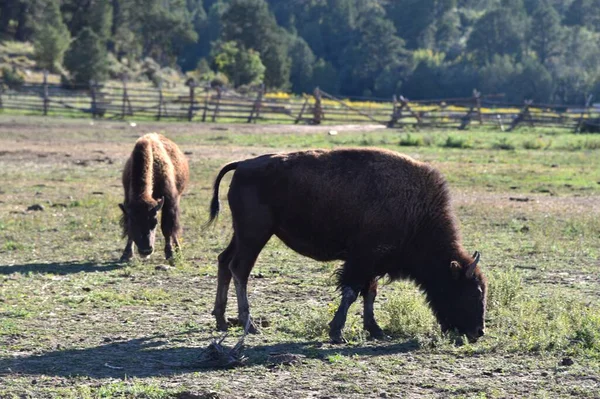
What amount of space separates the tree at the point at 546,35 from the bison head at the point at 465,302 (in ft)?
332

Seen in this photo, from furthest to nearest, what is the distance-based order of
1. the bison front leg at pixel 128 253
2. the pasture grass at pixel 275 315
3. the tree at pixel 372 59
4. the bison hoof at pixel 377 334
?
the tree at pixel 372 59 → the bison front leg at pixel 128 253 → the bison hoof at pixel 377 334 → the pasture grass at pixel 275 315

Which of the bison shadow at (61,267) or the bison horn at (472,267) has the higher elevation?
the bison horn at (472,267)

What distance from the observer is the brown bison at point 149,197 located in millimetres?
11680

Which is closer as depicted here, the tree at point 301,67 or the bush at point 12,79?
the bush at point 12,79

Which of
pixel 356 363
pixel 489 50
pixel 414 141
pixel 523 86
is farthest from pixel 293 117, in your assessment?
pixel 489 50

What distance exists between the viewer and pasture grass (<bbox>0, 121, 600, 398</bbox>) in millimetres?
6723

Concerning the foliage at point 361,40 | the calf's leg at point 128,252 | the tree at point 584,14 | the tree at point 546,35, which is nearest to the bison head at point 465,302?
the calf's leg at point 128,252

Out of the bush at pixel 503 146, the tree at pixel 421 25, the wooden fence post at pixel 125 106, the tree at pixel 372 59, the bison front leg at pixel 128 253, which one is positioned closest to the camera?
the bison front leg at pixel 128 253

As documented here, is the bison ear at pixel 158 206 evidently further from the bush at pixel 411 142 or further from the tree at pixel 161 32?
the tree at pixel 161 32

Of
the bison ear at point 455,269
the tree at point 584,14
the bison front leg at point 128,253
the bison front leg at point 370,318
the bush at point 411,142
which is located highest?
the tree at point 584,14

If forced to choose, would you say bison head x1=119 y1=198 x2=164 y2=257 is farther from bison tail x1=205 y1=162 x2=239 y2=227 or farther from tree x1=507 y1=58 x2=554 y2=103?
tree x1=507 y1=58 x2=554 y2=103

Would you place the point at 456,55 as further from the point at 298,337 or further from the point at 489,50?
the point at 298,337

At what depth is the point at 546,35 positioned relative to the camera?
107062 millimetres

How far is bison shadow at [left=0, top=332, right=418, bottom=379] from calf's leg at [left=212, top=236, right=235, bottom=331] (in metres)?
0.46
